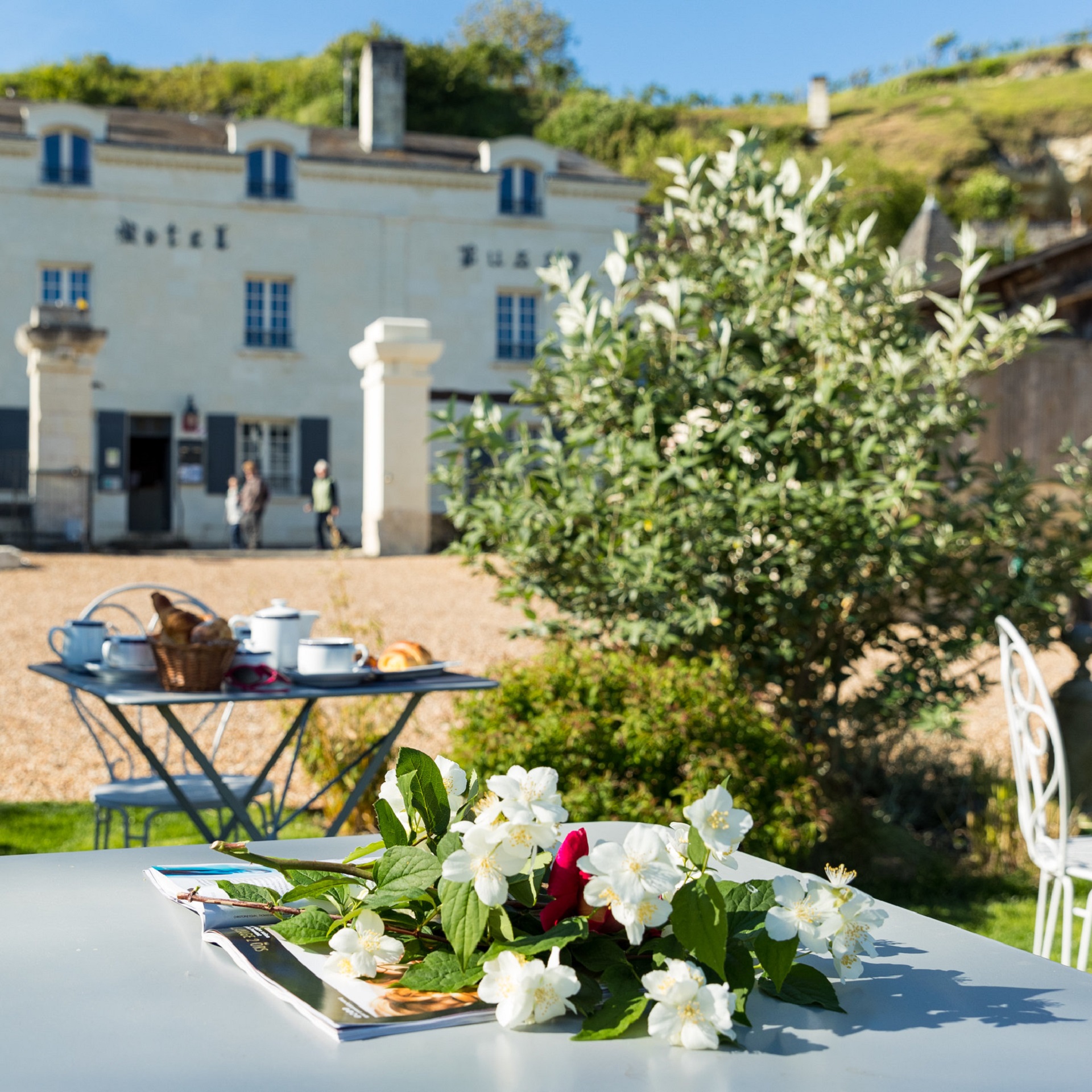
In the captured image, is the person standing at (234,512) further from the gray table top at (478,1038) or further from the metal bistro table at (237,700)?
the gray table top at (478,1038)

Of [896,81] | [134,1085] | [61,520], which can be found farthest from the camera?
[896,81]

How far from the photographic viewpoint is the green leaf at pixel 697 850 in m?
1.07

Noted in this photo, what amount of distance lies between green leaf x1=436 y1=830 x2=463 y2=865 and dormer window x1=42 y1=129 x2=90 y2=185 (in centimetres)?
2331

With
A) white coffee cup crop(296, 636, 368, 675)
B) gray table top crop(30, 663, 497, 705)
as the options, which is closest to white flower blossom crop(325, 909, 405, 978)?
gray table top crop(30, 663, 497, 705)

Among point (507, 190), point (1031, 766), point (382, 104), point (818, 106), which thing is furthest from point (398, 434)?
point (818, 106)

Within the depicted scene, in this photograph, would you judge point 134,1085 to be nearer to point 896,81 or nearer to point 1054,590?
point 1054,590

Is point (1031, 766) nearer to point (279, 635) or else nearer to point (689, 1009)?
point (279, 635)

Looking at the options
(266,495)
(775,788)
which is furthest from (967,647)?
(266,495)

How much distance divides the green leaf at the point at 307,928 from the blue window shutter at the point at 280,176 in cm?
2315

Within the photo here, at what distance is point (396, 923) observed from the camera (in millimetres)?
1142

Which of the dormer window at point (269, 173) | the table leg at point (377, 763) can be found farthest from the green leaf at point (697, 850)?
the dormer window at point (269, 173)

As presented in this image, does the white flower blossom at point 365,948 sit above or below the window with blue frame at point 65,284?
below

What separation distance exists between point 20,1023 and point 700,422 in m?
4.05

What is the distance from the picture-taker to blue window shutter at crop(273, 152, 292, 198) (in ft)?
74.7
